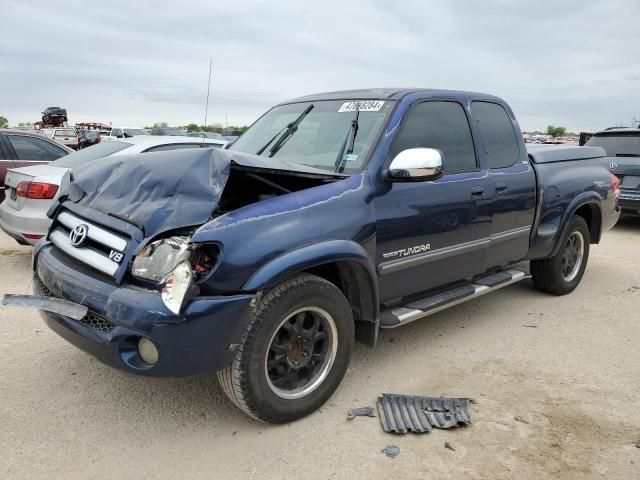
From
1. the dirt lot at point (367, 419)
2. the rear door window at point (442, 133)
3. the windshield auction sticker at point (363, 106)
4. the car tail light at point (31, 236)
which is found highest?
the windshield auction sticker at point (363, 106)

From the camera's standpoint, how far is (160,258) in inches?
107

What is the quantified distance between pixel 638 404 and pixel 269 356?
238cm

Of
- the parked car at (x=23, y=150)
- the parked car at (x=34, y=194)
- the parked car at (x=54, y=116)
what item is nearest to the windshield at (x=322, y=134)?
the parked car at (x=34, y=194)

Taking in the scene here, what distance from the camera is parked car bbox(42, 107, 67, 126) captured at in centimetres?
3747

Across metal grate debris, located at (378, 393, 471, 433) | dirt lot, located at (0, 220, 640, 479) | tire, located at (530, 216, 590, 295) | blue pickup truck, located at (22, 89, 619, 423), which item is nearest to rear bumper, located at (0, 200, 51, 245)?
dirt lot, located at (0, 220, 640, 479)

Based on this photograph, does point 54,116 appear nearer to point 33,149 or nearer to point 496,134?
point 33,149

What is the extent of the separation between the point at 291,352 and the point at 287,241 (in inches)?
27.0

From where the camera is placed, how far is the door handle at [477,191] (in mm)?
4160

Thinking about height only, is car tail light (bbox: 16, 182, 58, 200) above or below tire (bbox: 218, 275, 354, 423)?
above

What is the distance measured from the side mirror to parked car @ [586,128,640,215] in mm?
7673

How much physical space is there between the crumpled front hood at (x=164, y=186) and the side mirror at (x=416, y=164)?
46 centimetres

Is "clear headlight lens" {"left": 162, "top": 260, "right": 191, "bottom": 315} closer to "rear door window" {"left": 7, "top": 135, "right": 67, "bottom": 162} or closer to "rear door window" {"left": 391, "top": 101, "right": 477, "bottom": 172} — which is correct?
"rear door window" {"left": 391, "top": 101, "right": 477, "bottom": 172}

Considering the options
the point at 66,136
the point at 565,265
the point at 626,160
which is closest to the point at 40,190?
the point at 565,265

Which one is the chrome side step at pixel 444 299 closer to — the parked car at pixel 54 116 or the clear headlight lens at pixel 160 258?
the clear headlight lens at pixel 160 258
